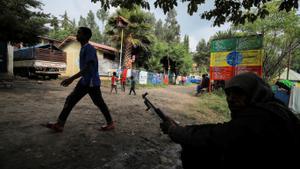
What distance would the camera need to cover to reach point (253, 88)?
1462 millimetres

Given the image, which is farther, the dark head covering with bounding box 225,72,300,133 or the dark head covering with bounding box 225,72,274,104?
the dark head covering with bounding box 225,72,274,104

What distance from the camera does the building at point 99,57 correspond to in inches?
993

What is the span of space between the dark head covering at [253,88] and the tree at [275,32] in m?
16.6

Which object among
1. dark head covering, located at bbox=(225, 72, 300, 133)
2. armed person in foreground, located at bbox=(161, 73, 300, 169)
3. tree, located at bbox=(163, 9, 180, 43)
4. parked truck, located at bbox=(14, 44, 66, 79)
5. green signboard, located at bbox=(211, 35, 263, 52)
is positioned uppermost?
tree, located at bbox=(163, 9, 180, 43)

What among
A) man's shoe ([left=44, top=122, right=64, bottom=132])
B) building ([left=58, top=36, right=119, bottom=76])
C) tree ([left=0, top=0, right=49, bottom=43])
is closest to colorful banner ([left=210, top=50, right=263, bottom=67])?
tree ([left=0, top=0, right=49, bottom=43])

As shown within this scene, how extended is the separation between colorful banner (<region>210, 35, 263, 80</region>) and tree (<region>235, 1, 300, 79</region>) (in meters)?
4.34

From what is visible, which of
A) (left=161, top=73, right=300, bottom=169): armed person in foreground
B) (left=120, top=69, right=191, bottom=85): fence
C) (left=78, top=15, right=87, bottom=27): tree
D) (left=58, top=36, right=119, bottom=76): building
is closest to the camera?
(left=161, top=73, right=300, bottom=169): armed person in foreground

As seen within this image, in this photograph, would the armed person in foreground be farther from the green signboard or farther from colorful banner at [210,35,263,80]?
the green signboard

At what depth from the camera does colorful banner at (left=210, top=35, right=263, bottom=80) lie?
1215cm

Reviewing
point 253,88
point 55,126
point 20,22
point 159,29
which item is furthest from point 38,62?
point 159,29

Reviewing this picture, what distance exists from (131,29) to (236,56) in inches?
496

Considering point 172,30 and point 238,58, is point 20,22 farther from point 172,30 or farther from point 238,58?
point 172,30

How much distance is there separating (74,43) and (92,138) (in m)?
24.9

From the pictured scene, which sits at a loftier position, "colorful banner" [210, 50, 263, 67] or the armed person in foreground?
"colorful banner" [210, 50, 263, 67]
